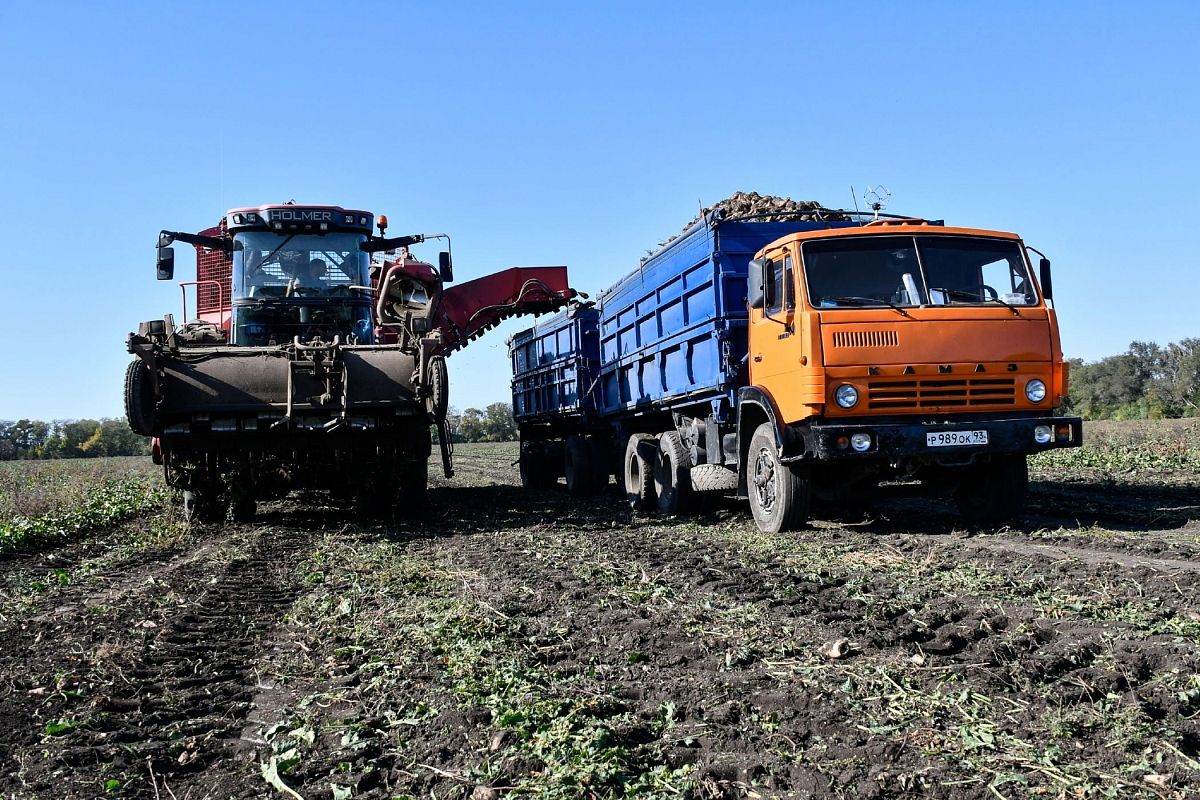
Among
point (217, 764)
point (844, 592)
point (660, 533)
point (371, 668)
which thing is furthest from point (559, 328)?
point (217, 764)

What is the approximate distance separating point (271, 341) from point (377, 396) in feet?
5.73

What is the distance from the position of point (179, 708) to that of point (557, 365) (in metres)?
12.2

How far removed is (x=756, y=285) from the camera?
344 inches

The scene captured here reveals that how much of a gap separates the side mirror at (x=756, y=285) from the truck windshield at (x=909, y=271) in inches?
17.7

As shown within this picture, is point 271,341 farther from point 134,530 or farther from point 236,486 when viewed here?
point 134,530

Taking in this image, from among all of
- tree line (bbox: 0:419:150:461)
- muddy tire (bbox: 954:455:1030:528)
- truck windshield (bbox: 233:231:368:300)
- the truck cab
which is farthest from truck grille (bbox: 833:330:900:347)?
tree line (bbox: 0:419:150:461)

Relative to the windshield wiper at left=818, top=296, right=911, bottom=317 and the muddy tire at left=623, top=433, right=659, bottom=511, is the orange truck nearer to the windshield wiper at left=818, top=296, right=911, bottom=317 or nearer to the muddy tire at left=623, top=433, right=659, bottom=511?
the windshield wiper at left=818, top=296, right=911, bottom=317

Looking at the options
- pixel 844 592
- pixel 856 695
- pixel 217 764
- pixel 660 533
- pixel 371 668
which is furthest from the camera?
pixel 660 533

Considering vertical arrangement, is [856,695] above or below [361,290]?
below

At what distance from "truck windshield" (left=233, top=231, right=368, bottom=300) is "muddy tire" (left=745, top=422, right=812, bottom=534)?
17.7ft

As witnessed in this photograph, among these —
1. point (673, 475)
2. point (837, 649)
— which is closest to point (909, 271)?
point (673, 475)

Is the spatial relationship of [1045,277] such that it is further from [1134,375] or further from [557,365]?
[1134,375]

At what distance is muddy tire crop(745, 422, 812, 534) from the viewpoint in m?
8.59

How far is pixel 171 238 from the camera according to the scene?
11008 mm
